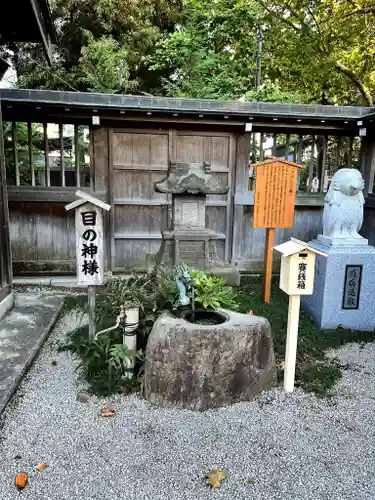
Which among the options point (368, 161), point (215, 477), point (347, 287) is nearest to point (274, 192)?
point (347, 287)

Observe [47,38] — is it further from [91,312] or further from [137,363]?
[137,363]

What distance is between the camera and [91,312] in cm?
424

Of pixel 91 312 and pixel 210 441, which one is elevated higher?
pixel 91 312

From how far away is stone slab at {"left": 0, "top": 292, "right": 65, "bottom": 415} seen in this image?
12.3 ft

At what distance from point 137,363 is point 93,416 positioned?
772 millimetres

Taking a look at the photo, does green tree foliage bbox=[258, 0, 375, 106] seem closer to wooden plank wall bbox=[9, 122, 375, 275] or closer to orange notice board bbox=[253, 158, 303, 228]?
wooden plank wall bbox=[9, 122, 375, 275]

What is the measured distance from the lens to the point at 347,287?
5496mm

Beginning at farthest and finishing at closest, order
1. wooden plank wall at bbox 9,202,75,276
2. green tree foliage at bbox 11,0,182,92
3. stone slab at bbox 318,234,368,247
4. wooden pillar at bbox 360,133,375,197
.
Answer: green tree foliage at bbox 11,0,182,92 → wooden pillar at bbox 360,133,375,197 → wooden plank wall at bbox 9,202,75,276 → stone slab at bbox 318,234,368,247

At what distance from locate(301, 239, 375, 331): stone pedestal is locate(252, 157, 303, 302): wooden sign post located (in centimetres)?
105

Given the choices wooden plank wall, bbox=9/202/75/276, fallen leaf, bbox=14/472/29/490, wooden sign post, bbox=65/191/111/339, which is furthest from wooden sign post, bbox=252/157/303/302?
fallen leaf, bbox=14/472/29/490

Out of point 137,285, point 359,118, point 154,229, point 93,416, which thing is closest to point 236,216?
point 154,229

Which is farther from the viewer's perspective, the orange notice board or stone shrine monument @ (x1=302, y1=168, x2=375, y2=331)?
the orange notice board

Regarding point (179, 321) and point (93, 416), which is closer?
point (93, 416)

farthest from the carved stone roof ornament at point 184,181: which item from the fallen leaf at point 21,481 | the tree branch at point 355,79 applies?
the tree branch at point 355,79
